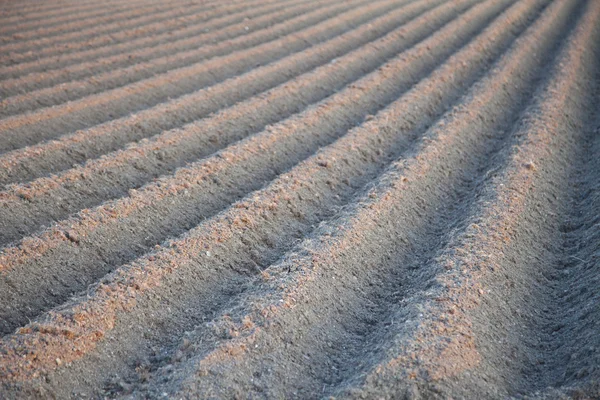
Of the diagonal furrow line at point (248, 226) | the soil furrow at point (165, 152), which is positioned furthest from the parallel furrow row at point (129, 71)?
the diagonal furrow line at point (248, 226)

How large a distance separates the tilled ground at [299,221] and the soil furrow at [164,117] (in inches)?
1.0

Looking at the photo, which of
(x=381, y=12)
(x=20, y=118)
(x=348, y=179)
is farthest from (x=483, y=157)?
(x=381, y=12)

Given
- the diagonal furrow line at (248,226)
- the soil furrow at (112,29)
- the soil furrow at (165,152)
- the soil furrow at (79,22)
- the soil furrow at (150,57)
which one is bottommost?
the diagonal furrow line at (248,226)

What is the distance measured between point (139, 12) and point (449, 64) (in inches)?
207

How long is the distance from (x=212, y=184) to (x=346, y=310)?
1.63 meters

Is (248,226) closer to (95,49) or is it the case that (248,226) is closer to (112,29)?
(95,49)

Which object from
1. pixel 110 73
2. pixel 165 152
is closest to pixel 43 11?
pixel 110 73

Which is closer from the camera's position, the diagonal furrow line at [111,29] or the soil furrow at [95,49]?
the soil furrow at [95,49]

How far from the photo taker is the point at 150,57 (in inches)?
278

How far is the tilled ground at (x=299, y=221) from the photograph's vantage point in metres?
2.71

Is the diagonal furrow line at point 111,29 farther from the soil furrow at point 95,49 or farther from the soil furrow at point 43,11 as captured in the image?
the soil furrow at point 43,11

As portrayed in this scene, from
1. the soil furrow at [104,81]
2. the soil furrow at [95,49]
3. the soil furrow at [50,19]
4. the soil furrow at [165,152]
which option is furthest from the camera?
the soil furrow at [50,19]

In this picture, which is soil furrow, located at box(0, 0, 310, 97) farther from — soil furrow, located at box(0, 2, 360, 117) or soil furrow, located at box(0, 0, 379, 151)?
soil furrow, located at box(0, 0, 379, 151)

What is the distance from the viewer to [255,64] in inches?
274
